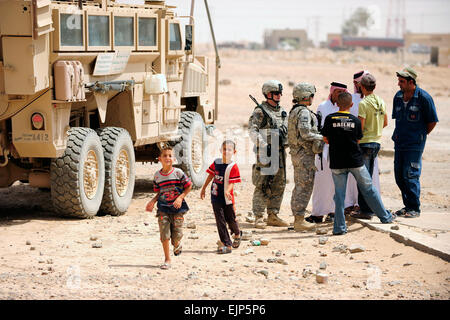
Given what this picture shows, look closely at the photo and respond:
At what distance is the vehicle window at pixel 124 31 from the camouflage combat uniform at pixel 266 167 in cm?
218

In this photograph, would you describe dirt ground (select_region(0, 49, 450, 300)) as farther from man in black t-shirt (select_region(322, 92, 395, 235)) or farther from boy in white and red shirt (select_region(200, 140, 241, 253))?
man in black t-shirt (select_region(322, 92, 395, 235))

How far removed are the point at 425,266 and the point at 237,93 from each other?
26466mm

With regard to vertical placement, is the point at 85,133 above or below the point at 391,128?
above

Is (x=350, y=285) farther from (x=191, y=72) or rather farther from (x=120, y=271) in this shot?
(x=191, y=72)

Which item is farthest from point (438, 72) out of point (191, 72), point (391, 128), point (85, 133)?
point (85, 133)

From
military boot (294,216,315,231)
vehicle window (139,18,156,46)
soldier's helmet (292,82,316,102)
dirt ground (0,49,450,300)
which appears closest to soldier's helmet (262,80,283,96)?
soldier's helmet (292,82,316,102)

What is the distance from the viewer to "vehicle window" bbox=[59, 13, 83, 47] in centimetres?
970

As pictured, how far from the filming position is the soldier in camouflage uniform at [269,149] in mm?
9758

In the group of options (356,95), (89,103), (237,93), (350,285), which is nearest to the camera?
(350,285)

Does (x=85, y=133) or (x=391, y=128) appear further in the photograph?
(x=391, y=128)

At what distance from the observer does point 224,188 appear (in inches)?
330

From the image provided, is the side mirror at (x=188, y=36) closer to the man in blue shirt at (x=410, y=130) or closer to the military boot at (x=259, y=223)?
the military boot at (x=259, y=223)

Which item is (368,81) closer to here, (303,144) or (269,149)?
(303,144)

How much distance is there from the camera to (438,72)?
5347 centimetres
